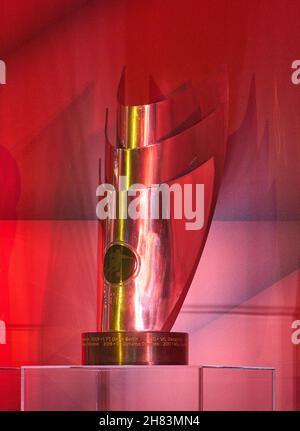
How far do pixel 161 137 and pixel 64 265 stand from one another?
1.03 ft

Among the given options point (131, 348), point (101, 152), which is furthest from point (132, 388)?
point (101, 152)

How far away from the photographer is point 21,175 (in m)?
1.78

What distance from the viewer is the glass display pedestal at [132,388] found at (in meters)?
1.37

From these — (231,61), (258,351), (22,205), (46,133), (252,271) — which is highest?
(231,61)

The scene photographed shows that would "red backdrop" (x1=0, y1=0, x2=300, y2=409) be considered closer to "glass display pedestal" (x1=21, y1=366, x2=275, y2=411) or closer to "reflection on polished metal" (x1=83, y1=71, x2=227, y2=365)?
"reflection on polished metal" (x1=83, y1=71, x2=227, y2=365)

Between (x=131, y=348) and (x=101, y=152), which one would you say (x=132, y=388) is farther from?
(x=101, y=152)

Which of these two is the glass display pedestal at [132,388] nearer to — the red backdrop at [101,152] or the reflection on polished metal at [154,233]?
the reflection on polished metal at [154,233]

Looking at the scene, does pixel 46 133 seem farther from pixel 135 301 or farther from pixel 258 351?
pixel 258 351

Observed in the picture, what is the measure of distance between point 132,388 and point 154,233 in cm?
31

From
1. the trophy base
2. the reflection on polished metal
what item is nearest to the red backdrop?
the reflection on polished metal

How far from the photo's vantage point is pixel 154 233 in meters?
1.59

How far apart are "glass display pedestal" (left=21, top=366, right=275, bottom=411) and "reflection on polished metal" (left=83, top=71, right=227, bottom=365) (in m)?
0.05

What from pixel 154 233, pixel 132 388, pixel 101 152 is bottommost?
pixel 132 388

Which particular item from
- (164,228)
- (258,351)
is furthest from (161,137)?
(258,351)
